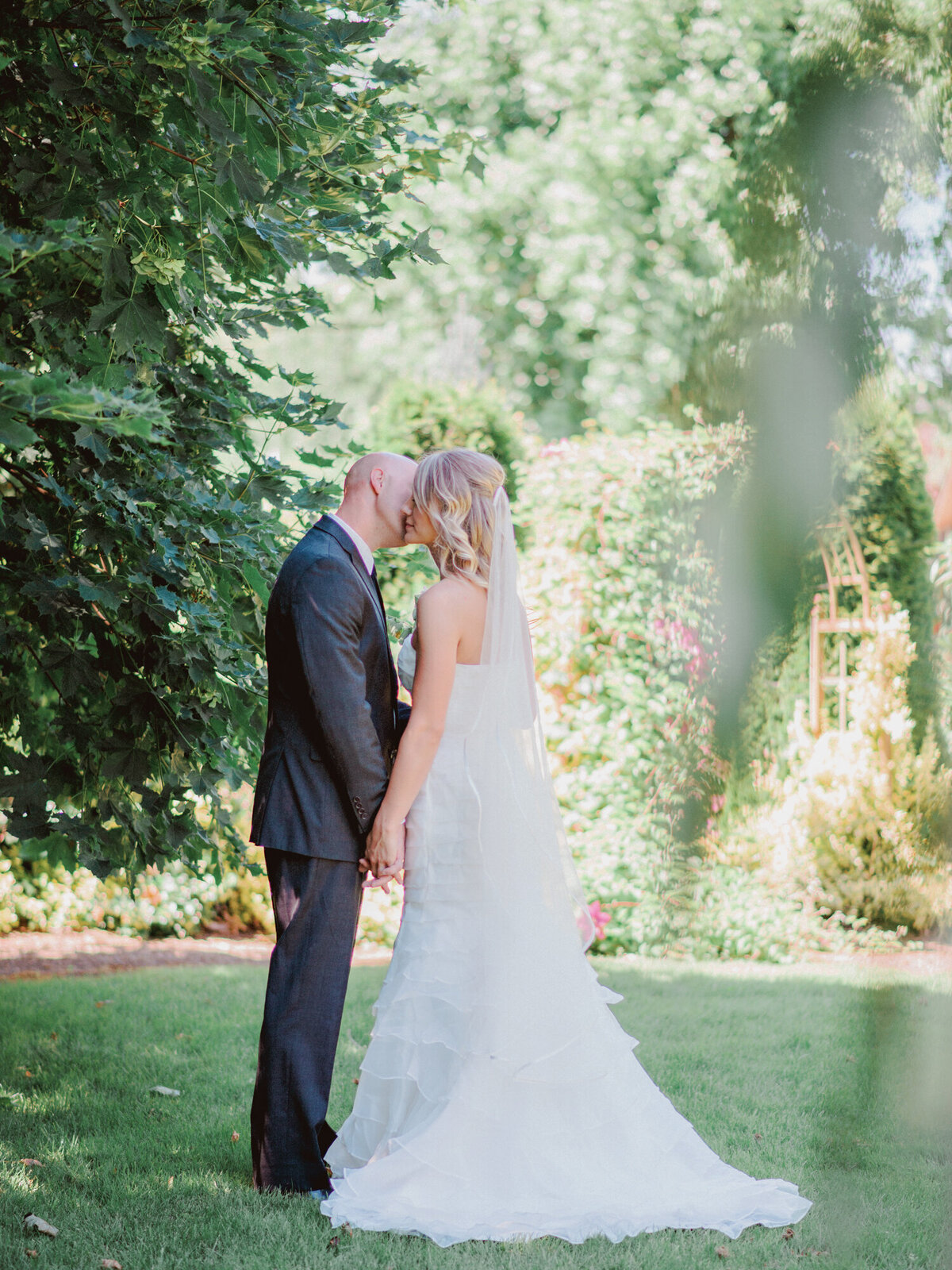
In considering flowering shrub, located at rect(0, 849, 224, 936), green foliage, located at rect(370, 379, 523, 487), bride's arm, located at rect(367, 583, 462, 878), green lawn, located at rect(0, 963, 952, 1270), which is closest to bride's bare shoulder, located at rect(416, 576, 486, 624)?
bride's arm, located at rect(367, 583, 462, 878)

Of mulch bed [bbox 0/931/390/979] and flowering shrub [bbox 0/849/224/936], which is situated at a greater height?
flowering shrub [bbox 0/849/224/936]

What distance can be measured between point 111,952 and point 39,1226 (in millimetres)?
3880

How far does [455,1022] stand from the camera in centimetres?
296

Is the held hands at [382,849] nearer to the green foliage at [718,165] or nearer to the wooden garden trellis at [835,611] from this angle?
the green foliage at [718,165]

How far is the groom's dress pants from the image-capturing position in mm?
2850

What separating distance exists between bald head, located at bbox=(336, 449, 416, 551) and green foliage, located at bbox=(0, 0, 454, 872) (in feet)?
0.84

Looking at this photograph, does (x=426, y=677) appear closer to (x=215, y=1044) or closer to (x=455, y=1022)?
(x=455, y=1022)

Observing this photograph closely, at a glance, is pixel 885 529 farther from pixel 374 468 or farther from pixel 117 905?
pixel 117 905

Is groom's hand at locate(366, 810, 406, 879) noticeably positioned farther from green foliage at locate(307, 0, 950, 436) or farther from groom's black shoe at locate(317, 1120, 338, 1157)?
green foliage at locate(307, 0, 950, 436)

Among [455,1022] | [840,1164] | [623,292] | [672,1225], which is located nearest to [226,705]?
[455,1022]

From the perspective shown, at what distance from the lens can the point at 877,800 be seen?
0.57 meters

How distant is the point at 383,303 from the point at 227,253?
34.0 inches

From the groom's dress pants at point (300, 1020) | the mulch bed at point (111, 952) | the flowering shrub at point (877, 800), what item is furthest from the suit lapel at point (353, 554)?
the mulch bed at point (111, 952)

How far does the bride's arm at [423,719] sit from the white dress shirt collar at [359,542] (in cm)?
23
